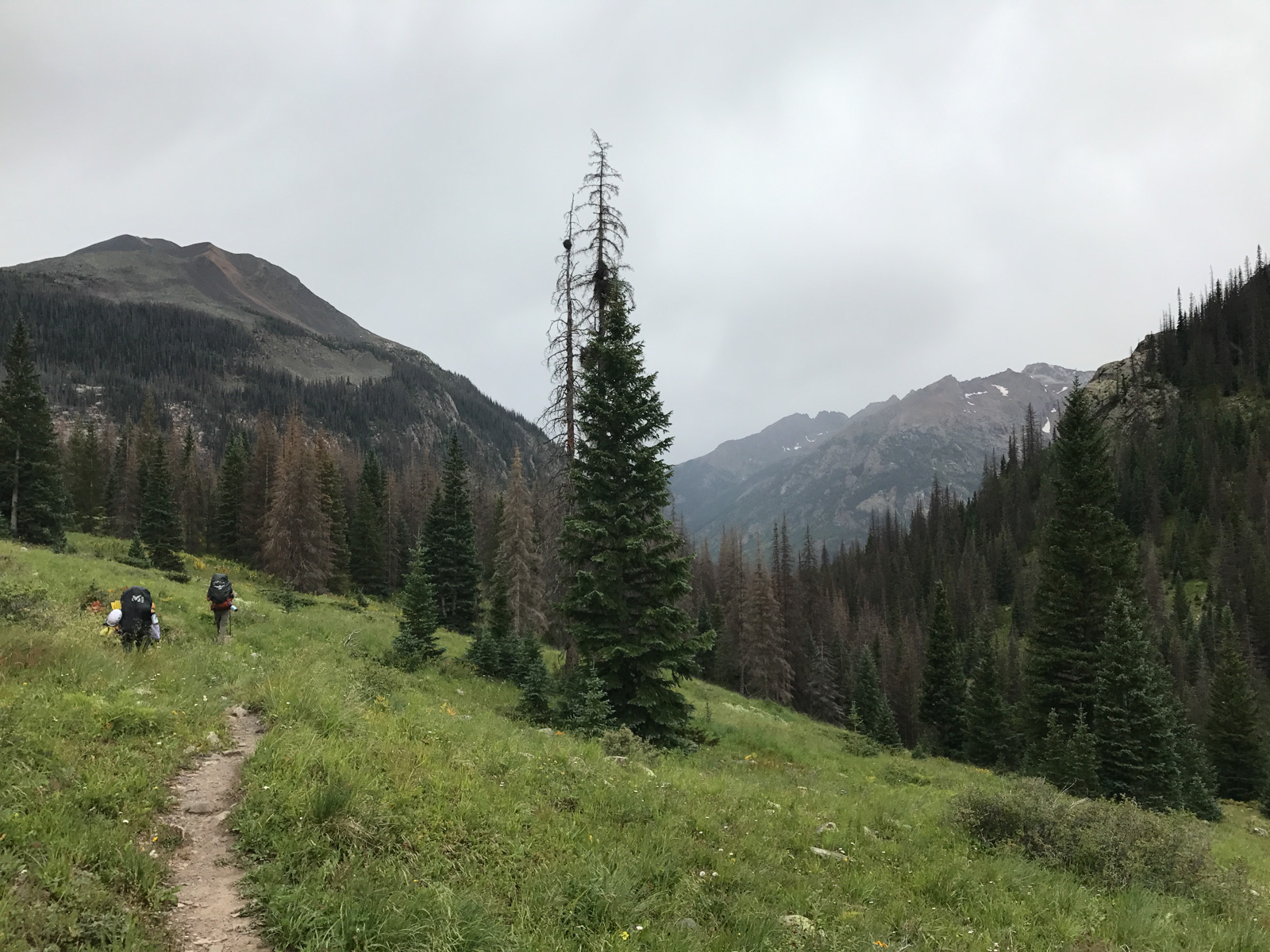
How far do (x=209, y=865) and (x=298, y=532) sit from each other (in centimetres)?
4613

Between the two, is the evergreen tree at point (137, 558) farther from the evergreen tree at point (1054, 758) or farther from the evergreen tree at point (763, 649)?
the evergreen tree at point (763, 649)

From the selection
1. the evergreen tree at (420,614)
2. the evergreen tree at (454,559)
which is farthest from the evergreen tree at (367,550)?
the evergreen tree at (420,614)

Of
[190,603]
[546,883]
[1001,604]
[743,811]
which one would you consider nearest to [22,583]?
[190,603]

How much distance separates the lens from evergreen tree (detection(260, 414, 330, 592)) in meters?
45.2

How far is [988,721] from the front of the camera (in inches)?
1551

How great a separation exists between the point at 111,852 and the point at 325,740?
9.66 feet

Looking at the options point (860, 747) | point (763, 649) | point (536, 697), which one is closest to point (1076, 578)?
point (860, 747)

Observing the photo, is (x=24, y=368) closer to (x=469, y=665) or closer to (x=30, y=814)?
(x=469, y=665)

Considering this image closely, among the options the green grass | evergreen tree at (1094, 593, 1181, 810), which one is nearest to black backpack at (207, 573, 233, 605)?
the green grass

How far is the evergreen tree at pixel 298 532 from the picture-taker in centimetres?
4516

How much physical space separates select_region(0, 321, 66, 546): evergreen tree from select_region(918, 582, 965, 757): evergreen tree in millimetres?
60121

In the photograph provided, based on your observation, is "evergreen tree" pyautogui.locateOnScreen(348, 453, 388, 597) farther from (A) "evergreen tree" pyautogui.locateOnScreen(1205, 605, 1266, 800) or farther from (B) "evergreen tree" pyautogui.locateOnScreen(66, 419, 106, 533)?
(A) "evergreen tree" pyautogui.locateOnScreen(1205, 605, 1266, 800)

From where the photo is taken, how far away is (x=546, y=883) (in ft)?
19.9

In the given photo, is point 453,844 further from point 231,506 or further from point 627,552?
point 231,506
